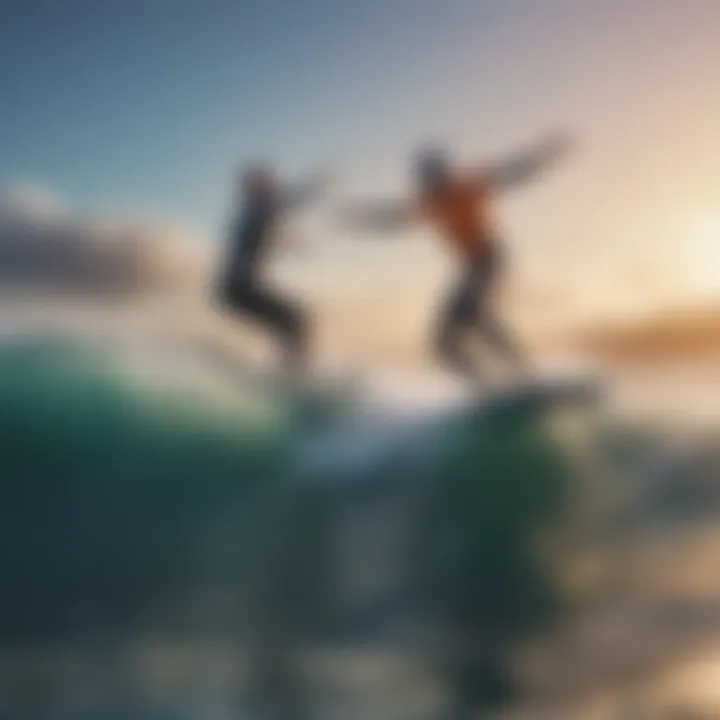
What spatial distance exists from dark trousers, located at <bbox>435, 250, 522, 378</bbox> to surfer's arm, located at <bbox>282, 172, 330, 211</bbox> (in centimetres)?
29

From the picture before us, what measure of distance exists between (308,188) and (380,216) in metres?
0.13

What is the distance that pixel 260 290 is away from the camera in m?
2.24

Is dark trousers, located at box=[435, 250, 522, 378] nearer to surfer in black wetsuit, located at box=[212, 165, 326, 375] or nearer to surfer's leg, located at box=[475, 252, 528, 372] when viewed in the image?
surfer's leg, located at box=[475, 252, 528, 372]

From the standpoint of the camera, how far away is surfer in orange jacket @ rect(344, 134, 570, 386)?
2.21m

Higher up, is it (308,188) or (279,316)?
(308,188)

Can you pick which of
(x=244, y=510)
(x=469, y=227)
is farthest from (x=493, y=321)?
(x=244, y=510)

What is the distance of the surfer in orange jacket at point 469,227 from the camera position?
7.25 ft

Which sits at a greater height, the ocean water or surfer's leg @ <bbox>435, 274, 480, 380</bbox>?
surfer's leg @ <bbox>435, 274, 480, 380</bbox>

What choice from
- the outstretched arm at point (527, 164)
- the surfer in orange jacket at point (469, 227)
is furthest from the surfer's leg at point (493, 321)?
the outstretched arm at point (527, 164)

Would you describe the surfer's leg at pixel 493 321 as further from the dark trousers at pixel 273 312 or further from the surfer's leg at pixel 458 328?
the dark trousers at pixel 273 312

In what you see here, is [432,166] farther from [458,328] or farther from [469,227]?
[458,328]

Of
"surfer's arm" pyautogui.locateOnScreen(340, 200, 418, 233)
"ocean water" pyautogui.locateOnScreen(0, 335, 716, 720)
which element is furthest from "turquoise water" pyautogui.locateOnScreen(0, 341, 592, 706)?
"surfer's arm" pyautogui.locateOnScreen(340, 200, 418, 233)

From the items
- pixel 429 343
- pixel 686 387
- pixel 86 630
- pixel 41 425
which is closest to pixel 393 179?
pixel 429 343

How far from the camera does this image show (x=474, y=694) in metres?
2.06
